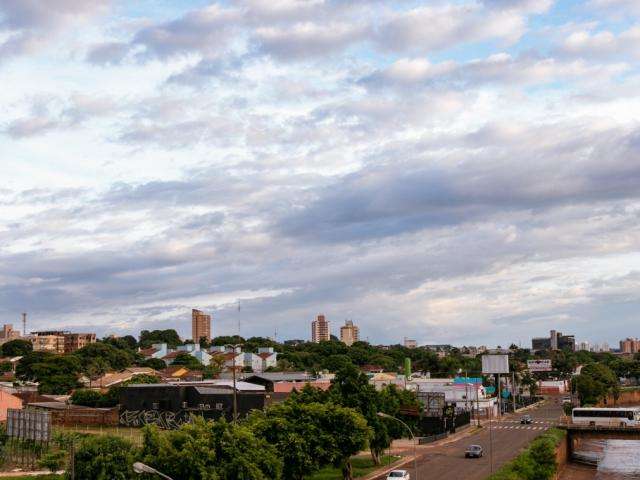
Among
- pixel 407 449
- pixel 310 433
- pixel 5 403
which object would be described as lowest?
pixel 407 449

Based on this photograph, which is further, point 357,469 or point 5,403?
point 5,403

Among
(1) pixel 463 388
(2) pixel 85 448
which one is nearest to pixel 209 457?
(2) pixel 85 448

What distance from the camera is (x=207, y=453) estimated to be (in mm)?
56406

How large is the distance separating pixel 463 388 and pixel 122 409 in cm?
8515

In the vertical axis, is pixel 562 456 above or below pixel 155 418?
below

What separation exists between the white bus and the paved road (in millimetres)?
8441

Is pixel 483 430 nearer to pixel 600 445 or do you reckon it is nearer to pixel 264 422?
pixel 600 445

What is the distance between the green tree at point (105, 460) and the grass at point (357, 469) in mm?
22434

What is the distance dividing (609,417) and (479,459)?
3208 cm

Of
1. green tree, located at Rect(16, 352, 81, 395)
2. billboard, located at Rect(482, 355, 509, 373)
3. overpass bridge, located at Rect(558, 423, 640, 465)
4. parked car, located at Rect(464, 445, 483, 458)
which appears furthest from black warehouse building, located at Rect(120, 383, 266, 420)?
green tree, located at Rect(16, 352, 81, 395)

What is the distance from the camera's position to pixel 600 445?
475 ft

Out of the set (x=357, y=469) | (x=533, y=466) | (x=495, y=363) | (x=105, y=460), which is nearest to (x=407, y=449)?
(x=357, y=469)

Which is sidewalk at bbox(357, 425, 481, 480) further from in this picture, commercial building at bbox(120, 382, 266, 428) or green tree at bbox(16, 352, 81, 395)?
green tree at bbox(16, 352, 81, 395)

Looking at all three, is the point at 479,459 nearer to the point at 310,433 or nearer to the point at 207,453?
the point at 310,433
